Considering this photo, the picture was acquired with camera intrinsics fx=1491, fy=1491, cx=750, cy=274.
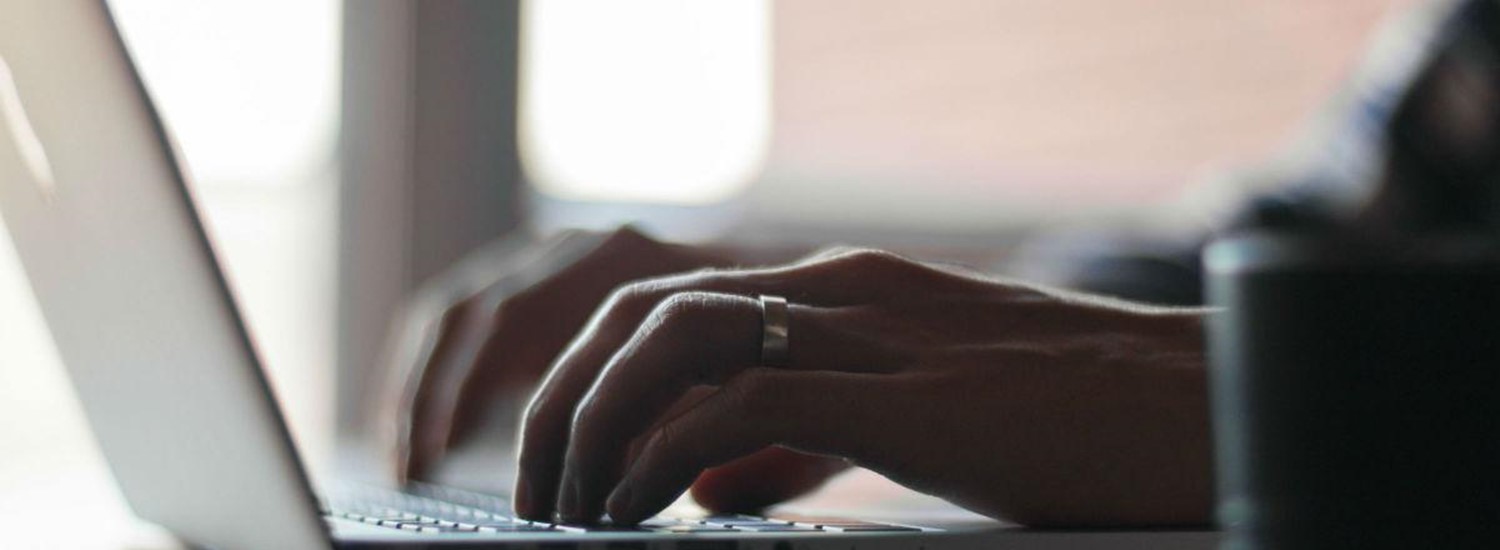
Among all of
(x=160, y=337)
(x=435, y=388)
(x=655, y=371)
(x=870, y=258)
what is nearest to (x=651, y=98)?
(x=435, y=388)

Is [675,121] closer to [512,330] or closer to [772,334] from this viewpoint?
[512,330]

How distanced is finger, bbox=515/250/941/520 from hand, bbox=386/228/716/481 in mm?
298

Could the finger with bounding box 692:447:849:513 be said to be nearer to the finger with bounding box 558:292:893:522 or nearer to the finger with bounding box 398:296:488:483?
the finger with bounding box 558:292:893:522

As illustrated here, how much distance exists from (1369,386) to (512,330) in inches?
30.3

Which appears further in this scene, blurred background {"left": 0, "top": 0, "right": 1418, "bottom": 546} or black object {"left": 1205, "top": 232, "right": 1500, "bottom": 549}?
blurred background {"left": 0, "top": 0, "right": 1418, "bottom": 546}

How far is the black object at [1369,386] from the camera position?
0.28 m

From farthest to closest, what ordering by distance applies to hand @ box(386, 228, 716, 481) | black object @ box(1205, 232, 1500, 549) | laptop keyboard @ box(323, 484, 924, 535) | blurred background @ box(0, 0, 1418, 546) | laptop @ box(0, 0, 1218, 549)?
1. blurred background @ box(0, 0, 1418, 546)
2. hand @ box(386, 228, 716, 481)
3. laptop keyboard @ box(323, 484, 924, 535)
4. laptop @ box(0, 0, 1218, 549)
5. black object @ box(1205, 232, 1500, 549)

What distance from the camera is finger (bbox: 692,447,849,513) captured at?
0.68m

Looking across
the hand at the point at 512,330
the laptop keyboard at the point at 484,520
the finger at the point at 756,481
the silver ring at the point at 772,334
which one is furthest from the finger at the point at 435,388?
the silver ring at the point at 772,334

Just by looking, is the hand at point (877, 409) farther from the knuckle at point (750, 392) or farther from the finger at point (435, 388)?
the finger at point (435, 388)

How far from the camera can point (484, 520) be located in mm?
619

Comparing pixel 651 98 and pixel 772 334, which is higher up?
pixel 651 98

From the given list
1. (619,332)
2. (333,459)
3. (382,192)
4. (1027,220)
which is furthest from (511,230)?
(619,332)

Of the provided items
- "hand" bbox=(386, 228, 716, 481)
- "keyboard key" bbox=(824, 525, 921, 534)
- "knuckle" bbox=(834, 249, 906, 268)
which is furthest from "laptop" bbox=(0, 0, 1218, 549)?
"hand" bbox=(386, 228, 716, 481)
